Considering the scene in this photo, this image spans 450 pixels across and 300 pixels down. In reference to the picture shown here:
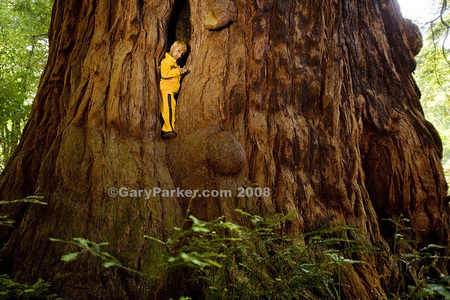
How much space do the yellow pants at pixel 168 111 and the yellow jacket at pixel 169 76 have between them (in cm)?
7

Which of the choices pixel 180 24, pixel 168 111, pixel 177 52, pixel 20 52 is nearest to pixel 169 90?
pixel 168 111

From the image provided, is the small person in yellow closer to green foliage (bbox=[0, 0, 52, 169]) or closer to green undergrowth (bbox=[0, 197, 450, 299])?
green undergrowth (bbox=[0, 197, 450, 299])

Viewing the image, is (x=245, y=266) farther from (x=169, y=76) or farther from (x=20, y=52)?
(x=20, y=52)

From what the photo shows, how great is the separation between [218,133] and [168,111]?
0.69 metres

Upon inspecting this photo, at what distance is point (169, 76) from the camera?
321 cm

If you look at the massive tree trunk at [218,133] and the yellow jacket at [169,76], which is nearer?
the massive tree trunk at [218,133]

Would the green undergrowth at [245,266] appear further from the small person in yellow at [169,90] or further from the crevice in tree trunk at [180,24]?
the crevice in tree trunk at [180,24]

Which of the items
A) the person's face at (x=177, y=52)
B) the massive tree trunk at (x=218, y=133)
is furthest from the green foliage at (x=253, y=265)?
the person's face at (x=177, y=52)

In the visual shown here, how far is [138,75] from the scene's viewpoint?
9.78ft

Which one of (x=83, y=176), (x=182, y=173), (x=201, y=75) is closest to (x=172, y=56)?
(x=201, y=75)

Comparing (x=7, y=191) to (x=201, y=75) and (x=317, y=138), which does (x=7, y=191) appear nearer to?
(x=201, y=75)

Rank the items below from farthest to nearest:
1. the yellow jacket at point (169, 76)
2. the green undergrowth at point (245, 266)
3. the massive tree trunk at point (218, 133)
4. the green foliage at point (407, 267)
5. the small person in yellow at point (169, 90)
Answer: the yellow jacket at point (169, 76), the small person in yellow at point (169, 90), the massive tree trunk at point (218, 133), the green foliage at point (407, 267), the green undergrowth at point (245, 266)

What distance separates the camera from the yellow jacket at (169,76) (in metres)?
3.21

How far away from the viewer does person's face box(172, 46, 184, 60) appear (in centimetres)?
342
